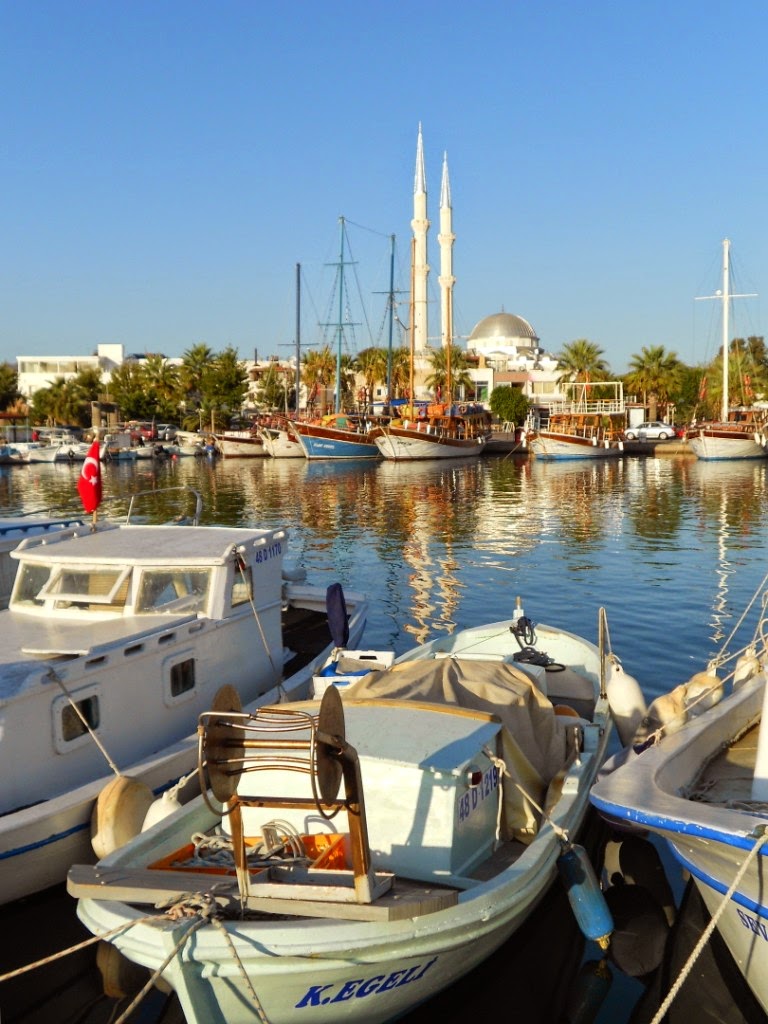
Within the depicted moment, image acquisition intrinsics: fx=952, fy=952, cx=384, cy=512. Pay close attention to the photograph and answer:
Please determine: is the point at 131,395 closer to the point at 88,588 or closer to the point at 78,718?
the point at 88,588

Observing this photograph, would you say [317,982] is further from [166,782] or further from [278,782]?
[166,782]

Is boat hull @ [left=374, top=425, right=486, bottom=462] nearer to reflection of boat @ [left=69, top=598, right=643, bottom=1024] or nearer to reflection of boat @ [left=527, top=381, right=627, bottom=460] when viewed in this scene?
reflection of boat @ [left=527, top=381, right=627, bottom=460]

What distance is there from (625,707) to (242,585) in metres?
5.64

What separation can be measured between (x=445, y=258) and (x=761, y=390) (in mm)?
45148

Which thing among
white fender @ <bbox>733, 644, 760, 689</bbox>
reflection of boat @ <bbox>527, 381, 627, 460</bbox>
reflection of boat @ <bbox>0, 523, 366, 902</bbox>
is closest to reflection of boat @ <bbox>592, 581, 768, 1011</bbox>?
white fender @ <bbox>733, 644, 760, 689</bbox>

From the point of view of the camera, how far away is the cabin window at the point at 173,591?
12.6 metres

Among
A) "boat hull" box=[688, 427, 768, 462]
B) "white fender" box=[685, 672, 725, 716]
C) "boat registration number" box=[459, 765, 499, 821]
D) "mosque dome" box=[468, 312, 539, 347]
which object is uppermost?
"mosque dome" box=[468, 312, 539, 347]

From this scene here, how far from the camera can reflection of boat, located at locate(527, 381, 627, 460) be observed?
8606 centimetres

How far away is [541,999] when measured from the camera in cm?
858

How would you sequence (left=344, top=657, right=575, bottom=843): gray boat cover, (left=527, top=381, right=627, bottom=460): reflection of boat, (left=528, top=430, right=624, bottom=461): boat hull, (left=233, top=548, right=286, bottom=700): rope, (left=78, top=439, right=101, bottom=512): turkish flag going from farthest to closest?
(left=527, top=381, right=627, bottom=460): reflection of boat, (left=528, top=430, right=624, bottom=461): boat hull, (left=78, top=439, right=101, bottom=512): turkish flag, (left=233, top=548, right=286, bottom=700): rope, (left=344, top=657, right=575, bottom=843): gray boat cover

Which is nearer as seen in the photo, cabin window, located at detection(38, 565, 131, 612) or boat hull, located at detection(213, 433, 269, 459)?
cabin window, located at detection(38, 565, 131, 612)

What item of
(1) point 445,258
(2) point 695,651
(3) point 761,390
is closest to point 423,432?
(3) point 761,390

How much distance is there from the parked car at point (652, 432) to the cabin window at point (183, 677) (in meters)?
88.3

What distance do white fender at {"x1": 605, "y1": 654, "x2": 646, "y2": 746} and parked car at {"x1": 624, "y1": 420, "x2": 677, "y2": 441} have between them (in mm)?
85665
